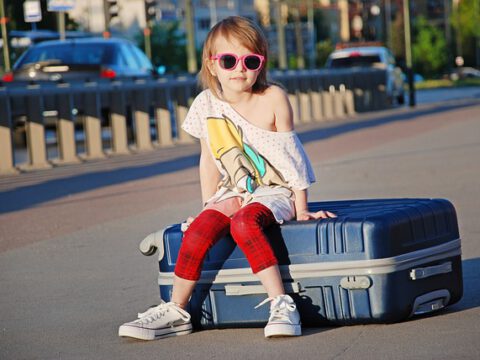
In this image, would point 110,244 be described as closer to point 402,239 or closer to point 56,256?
point 56,256

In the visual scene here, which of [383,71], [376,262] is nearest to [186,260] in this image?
[376,262]

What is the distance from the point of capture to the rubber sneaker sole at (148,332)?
571cm

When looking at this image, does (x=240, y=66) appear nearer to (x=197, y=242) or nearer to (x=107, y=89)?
(x=197, y=242)

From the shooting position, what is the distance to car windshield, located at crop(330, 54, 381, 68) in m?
40.0

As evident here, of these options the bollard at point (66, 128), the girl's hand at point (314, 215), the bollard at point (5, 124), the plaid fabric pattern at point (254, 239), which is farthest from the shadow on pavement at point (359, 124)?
the plaid fabric pattern at point (254, 239)

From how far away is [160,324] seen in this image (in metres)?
5.79

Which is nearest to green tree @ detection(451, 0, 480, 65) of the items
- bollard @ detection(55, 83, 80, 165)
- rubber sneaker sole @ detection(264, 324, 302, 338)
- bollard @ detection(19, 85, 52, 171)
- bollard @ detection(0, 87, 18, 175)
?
bollard @ detection(55, 83, 80, 165)

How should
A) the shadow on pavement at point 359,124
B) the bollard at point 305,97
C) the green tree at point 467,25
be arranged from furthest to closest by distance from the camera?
the green tree at point 467,25
the bollard at point 305,97
the shadow on pavement at point 359,124

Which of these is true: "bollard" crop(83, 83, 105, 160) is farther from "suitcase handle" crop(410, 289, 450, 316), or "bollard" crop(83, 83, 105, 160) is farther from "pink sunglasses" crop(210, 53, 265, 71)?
"suitcase handle" crop(410, 289, 450, 316)

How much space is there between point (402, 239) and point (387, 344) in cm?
59

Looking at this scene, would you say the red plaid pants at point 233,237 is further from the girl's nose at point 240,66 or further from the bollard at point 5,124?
the bollard at point 5,124

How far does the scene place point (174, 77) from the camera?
77.3ft

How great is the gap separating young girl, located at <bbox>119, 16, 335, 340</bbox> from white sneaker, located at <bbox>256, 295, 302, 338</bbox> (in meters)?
0.02

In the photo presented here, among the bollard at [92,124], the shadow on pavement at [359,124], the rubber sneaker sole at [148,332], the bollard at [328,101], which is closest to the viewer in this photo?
the rubber sneaker sole at [148,332]
